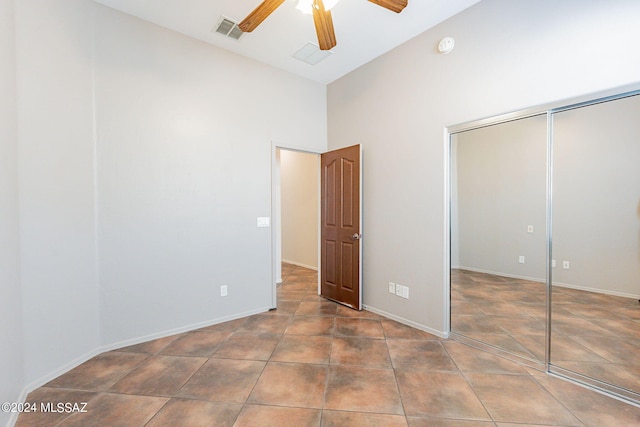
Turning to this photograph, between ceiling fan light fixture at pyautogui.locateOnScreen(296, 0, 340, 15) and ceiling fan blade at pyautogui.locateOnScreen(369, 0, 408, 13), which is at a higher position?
ceiling fan blade at pyautogui.locateOnScreen(369, 0, 408, 13)

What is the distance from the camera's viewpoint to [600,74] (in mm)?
1759

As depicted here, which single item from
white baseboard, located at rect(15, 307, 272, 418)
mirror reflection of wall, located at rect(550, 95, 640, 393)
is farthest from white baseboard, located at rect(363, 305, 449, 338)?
white baseboard, located at rect(15, 307, 272, 418)

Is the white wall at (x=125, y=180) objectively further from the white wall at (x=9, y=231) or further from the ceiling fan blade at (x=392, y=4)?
the ceiling fan blade at (x=392, y=4)

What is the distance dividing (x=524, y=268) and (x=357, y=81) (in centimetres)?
285

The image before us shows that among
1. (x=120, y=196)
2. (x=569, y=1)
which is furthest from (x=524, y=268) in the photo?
(x=120, y=196)

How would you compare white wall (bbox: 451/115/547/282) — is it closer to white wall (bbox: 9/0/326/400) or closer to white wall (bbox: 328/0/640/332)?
white wall (bbox: 328/0/640/332)

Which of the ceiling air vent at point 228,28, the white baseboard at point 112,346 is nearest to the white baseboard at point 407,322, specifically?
the white baseboard at point 112,346

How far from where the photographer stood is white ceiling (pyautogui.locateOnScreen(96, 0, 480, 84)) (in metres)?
2.34

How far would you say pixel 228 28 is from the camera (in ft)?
8.65

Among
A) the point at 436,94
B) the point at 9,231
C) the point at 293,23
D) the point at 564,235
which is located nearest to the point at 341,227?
the point at 436,94

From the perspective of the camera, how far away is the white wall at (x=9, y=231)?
1512 mm

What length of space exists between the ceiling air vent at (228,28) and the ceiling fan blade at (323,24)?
994 mm

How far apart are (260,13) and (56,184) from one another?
6.72 feet

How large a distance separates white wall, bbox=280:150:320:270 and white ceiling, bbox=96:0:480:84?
2508mm
